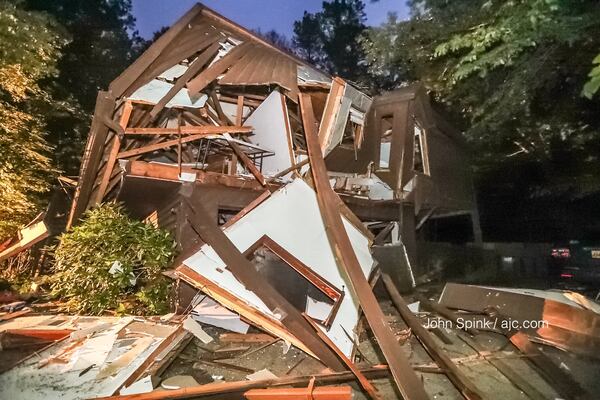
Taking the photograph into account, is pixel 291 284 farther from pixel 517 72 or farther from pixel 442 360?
pixel 517 72

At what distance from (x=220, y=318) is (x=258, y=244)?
1.68 meters

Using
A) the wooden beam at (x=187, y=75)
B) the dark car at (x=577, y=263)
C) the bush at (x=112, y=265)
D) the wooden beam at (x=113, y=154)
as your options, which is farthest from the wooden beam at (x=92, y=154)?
the dark car at (x=577, y=263)

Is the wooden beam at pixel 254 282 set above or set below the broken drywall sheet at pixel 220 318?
above

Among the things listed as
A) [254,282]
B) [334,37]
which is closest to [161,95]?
[254,282]

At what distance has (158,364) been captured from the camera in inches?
182

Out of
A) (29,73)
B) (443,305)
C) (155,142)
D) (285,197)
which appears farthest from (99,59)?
(443,305)

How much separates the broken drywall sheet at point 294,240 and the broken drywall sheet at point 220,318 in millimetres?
1165

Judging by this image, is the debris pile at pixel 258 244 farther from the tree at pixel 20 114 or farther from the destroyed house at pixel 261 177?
the tree at pixel 20 114

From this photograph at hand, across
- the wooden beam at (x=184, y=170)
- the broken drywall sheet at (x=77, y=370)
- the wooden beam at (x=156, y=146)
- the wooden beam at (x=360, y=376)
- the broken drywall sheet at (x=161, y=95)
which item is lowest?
the wooden beam at (x=360, y=376)

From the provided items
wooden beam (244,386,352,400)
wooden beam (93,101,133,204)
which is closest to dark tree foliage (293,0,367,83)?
wooden beam (93,101,133,204)

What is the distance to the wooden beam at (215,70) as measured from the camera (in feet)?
23.2

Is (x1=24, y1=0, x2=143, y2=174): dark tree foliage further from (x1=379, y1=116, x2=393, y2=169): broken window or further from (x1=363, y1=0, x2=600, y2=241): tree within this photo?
(x1=363, y1=0, x2=600, y2=241): tree

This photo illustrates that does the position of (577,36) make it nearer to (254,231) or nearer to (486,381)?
(486,381)

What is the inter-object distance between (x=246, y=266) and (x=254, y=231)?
95 cm
